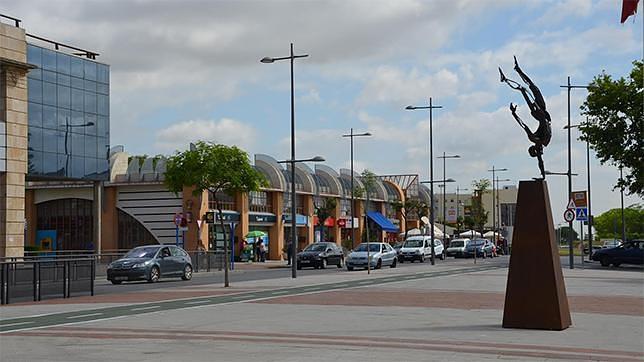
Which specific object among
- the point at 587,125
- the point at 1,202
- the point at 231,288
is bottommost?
the point at 231,288

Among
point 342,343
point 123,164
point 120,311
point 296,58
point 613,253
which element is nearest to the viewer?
point 342,343

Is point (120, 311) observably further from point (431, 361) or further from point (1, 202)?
point (1, 202)

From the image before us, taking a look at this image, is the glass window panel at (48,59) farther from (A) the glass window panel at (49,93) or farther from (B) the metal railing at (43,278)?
(B) the metal railing at (43,278)

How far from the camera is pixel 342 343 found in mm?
13172

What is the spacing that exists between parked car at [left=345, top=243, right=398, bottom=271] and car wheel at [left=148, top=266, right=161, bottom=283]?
503 inches

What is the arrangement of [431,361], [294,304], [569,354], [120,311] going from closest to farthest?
[431,361]
[569,354]
[120,311]
[294,304]

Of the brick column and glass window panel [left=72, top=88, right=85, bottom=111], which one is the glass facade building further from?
the brick column

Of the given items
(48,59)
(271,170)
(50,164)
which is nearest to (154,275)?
(50,164)

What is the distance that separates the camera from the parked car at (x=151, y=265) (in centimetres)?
3419

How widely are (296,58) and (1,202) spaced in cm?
1414

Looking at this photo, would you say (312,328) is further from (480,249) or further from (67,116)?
(480,249)

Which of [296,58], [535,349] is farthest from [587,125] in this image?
[535,349]

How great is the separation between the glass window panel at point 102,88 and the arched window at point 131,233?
12481 millimetres

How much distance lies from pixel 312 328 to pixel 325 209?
59.6 meters
